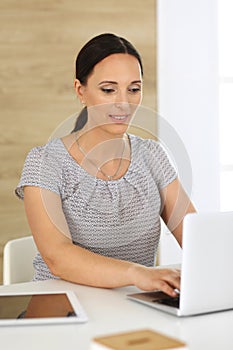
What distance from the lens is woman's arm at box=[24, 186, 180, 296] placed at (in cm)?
170

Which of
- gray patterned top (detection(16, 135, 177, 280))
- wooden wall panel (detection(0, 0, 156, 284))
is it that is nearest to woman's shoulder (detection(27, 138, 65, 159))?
gray patterned top (detection(16, 135, 177, 280))

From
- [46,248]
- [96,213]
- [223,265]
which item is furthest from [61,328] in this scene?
[96,213]

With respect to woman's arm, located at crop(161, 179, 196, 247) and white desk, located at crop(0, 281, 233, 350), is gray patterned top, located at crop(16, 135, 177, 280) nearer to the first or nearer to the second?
woman's arm, located at crop(161, 179, 196, 247)

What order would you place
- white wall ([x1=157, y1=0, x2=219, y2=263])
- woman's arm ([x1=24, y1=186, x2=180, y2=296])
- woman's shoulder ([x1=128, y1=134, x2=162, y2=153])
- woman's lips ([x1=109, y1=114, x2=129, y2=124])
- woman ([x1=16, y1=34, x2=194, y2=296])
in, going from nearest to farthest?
→ woman's arm ([x1=24, y1=186, x2=180, y2=296]) → woman ([x1=16, y1=34, x2=194, y2=296]) → woman's lips ([x1=109, y1=114, x2=129, y2=124]) → woman's shoulder ([x1=128, y1=134, x2=162, y2=153]) → white wall ([x1=157, y1=0, x2=219, y2=263])

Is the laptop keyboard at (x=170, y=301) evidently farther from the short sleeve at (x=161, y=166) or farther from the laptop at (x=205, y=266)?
the short sleeve at (x=161, y=166)

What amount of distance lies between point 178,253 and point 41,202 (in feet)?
6.29

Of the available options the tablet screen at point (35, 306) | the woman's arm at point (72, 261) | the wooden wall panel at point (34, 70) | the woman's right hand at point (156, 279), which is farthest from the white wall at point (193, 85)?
the tablet screen at point (35, 306)

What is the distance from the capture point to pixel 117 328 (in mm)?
1442

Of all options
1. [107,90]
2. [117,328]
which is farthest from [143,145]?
[117,328]

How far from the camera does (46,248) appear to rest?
1.97 metres

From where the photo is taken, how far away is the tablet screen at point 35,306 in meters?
1.50

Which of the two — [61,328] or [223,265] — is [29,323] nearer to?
[61,328]

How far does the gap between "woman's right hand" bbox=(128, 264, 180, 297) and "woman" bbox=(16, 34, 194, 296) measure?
7.7 inches

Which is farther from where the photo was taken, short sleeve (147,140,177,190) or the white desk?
short sleeve (147,140,177,190)
